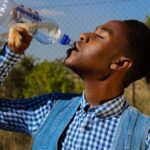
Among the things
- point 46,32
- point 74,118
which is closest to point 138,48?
point 74,118

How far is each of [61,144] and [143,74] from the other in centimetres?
54

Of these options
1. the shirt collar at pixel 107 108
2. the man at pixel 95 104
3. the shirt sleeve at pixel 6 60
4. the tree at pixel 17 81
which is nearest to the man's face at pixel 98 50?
the man at pixel 95 104

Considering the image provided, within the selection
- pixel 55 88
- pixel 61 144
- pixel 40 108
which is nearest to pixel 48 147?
pixel 61 144

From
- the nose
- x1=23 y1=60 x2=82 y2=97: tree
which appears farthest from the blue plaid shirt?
x1=23 y1=60 x2=82 y2=97: tree

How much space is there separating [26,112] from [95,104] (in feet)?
1.10

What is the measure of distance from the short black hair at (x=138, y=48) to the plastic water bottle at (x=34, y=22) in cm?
28

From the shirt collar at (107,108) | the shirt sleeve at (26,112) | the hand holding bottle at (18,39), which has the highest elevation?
the hand holding bottle at (18,39)

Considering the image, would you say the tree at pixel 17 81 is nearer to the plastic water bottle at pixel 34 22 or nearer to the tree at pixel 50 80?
the tree at pixel 50 80

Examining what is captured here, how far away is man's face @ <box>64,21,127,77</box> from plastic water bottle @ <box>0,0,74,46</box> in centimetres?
18

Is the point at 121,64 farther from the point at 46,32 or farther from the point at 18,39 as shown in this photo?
the point at 46,32

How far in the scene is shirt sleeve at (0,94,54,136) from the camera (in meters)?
2.83

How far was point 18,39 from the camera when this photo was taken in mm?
2824

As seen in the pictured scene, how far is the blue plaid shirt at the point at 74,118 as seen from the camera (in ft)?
8.70

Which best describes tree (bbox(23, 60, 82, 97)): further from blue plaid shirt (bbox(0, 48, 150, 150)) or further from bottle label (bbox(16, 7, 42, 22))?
blue plaid shirt (bbox(0, 48, 150, 150))
